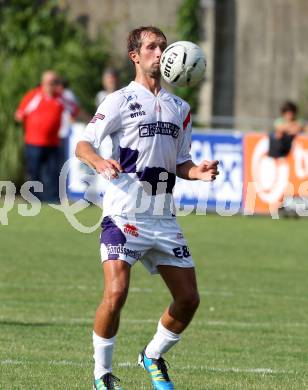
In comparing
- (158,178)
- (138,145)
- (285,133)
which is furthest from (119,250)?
(285,133)

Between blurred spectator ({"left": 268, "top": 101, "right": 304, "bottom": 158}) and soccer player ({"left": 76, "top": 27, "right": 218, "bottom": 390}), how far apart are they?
1341 centimetres

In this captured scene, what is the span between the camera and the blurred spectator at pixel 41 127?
21.8 m

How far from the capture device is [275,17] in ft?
94.5

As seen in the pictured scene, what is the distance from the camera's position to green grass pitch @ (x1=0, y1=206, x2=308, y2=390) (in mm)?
7973

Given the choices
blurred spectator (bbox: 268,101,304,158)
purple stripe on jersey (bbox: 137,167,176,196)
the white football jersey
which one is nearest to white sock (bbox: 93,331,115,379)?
the white football jersey

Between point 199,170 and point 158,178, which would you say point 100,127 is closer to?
point 158,178

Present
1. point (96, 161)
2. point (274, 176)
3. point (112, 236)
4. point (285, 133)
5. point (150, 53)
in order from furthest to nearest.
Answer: point (274, 176) → point (285, 133) → point (150, 53) → point (112, 236) → point (96, 161)

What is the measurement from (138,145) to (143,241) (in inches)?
22.7

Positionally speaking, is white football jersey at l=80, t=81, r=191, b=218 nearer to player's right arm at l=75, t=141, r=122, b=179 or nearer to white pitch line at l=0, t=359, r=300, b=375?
player's right arm at l=75, t=141, r=122, b=179

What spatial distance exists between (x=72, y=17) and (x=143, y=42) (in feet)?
72.5

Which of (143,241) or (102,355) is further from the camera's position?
(143,241)

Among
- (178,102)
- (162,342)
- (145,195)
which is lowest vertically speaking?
(162,342)

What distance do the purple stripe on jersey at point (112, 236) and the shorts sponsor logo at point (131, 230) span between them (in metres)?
0.04

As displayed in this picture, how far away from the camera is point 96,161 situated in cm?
707
